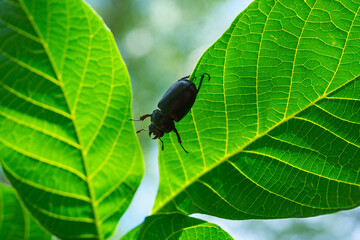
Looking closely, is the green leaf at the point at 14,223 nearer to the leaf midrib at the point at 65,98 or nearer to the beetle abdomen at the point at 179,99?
the leaf midrib at the point at 65,98

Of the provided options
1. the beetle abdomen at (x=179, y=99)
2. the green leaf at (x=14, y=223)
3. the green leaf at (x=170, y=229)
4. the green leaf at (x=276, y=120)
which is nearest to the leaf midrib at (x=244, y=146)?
the green leaf at (x=276, y=120)

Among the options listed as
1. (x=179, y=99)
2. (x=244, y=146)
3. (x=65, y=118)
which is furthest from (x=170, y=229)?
(x=179, y=99)

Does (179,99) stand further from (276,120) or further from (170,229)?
(170,229)

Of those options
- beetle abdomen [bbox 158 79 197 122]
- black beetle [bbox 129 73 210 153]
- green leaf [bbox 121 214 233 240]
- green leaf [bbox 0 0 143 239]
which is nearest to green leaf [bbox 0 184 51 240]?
green leaf [bbox 0 0 143 239]

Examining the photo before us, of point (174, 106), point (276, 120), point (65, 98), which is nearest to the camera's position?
point (65, 98)

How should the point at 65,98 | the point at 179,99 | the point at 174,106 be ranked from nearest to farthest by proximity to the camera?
the point at 65,98
the point at 179,99
the point at 174,106

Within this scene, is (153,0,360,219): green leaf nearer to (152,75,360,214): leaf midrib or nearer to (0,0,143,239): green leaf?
(152,75,360,214): leaf midrib

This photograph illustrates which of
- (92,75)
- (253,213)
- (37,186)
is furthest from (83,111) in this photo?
(253,213)
